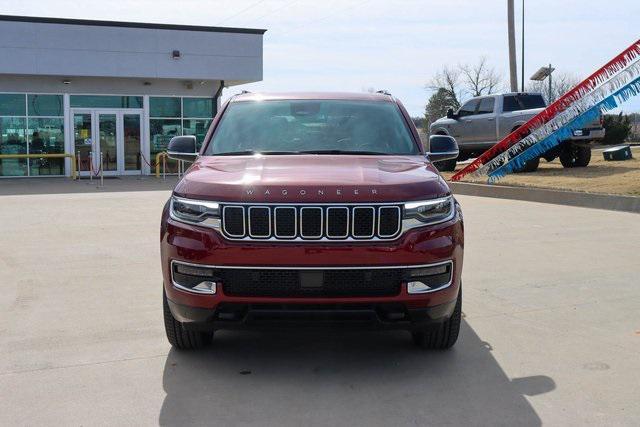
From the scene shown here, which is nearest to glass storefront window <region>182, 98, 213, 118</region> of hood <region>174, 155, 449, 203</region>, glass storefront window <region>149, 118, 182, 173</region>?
glass storefront window <region>149, 118, 182, 173</region>

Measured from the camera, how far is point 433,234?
419cm

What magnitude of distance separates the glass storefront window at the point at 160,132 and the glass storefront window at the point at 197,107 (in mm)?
523

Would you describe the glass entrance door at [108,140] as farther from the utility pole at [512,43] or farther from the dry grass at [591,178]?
the utility pole at [512,43]

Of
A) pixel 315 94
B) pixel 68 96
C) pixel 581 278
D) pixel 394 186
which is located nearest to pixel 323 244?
pixel 394 186

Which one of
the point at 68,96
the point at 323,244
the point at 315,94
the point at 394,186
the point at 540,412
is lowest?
the point at 540,412

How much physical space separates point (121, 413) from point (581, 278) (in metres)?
5.16

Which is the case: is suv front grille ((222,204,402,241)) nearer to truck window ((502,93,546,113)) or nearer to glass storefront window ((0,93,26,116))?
truck window ((502,93,546,113))

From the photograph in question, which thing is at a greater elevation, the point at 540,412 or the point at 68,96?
the point at 68,96

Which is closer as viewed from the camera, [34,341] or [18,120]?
[34,341]

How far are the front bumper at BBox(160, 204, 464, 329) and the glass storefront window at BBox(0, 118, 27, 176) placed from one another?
72.9 feet

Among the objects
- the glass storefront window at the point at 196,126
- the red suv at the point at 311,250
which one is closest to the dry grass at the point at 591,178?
the glass storefront window at the point at 196,126

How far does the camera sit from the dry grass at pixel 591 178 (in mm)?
14781

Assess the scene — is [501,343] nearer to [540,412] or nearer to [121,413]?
[540,412]

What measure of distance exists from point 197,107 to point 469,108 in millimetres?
10620
